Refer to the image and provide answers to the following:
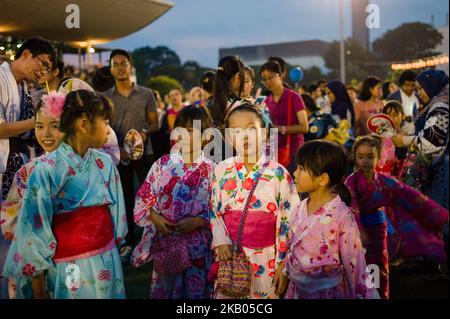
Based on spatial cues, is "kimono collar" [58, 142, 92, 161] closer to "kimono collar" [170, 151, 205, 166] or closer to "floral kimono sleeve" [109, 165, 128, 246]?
"floral kimono sleeve" [109, 165, 128, 246]

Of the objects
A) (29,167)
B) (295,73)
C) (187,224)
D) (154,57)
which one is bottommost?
(187,224)

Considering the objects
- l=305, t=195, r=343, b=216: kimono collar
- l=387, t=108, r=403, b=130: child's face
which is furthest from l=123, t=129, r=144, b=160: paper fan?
l=387, t=108, r=403, b=130: child's face

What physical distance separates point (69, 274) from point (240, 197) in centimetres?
102

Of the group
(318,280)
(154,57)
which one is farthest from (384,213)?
(154,57)

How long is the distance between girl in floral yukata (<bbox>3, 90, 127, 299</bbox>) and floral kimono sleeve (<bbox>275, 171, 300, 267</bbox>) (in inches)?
34.3

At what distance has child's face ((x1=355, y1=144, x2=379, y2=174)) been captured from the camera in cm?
380

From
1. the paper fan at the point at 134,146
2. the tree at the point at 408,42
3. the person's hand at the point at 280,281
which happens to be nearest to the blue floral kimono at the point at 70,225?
the person's hand at the point at 280,281

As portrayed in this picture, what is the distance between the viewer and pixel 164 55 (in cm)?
4931

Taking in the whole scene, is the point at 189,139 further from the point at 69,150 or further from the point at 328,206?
the point at 328,206

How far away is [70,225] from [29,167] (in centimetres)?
40

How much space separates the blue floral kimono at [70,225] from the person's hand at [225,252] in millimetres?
557

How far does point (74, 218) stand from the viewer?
103 inches

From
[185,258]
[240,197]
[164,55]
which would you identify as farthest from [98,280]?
[164,55]
